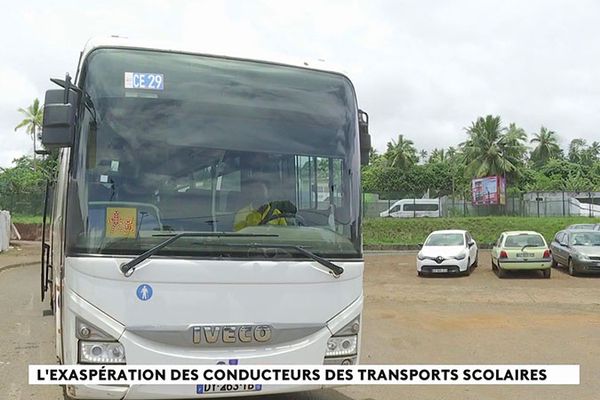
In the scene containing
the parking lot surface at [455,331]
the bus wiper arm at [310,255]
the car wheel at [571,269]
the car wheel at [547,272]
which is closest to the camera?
the bus wiper arm at [310,255]

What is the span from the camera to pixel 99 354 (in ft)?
13.8

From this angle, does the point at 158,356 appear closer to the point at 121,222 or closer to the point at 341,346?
the point at 121,222

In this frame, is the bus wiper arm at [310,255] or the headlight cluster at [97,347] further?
the bus wiper arm at [310,255]

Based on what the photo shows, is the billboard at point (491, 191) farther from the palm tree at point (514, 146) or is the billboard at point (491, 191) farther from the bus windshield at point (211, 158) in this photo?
the bus windshield at point (211, 158)

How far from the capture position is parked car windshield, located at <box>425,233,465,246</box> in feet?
69.4

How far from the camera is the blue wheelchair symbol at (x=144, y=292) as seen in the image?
4.26 meters

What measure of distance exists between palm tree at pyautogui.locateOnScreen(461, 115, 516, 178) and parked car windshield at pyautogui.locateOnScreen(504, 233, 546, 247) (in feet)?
142

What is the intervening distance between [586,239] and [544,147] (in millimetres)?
74741

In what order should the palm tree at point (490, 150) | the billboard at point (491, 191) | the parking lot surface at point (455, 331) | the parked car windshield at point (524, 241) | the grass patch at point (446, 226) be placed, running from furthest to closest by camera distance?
the palm tree at point (490, 150)
the billboard at point (491, 191)
the grass patch at point (446, 226)
the parked car windshield at point (524, 241)
the parking lot surface at point (455, 331)

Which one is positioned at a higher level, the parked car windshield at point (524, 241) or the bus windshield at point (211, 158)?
the bus windshield at point (211, 158)

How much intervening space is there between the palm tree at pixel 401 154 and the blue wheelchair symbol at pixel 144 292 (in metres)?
83.0

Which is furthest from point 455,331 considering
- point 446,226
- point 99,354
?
point 446,226

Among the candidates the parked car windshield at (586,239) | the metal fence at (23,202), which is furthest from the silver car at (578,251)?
the metal fence at (23,202)

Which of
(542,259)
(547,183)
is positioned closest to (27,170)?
(542,259)
